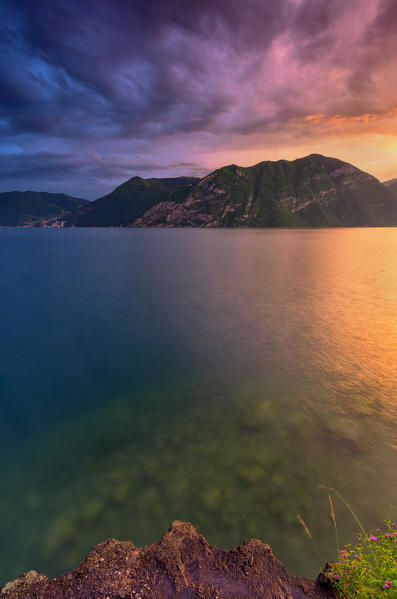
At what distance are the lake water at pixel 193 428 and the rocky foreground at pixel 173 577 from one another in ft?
6.75

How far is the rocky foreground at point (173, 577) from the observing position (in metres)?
6.32

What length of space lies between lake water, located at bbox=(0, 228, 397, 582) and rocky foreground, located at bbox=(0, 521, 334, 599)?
206cm

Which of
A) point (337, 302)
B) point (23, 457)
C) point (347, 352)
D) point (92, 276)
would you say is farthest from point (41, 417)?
point (92, 276)

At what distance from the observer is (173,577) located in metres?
6.63

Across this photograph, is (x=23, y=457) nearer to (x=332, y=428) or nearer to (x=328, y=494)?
(x=328, y=494)

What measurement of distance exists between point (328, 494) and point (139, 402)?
35.7 feet

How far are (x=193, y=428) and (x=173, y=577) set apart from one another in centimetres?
799

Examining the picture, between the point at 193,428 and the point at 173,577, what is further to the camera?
the point at 193,428

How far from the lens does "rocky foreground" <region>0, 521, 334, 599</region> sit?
20.7ft

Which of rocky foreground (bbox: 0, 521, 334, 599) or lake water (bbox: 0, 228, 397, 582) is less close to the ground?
rocky foreground (bbox: 0, 521, 334, 599)

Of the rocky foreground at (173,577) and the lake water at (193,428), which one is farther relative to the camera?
the lake water at (193,428)

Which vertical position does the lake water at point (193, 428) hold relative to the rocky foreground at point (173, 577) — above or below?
below

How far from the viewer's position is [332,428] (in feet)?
47.1

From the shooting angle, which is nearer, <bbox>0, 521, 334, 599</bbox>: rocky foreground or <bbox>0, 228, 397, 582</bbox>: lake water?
<bbox>0, 521, 334, 599</bbox>: rocky foreground
